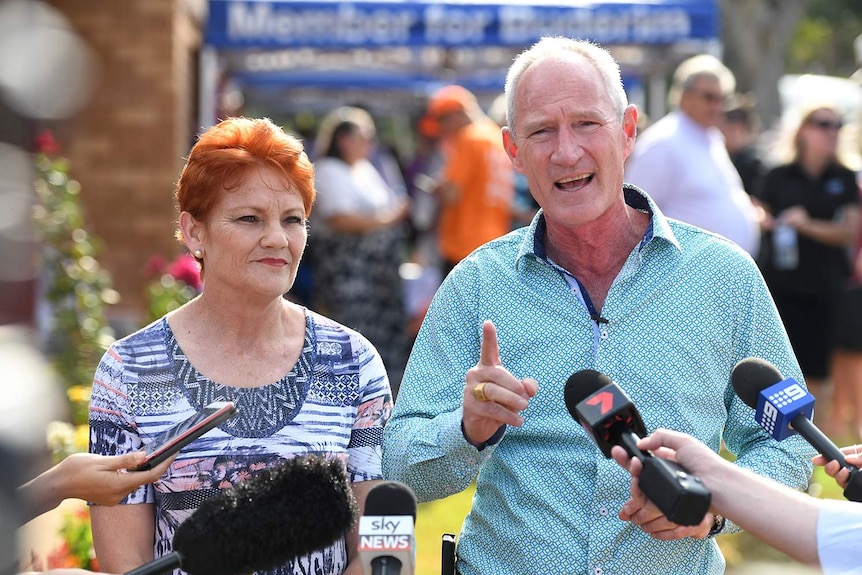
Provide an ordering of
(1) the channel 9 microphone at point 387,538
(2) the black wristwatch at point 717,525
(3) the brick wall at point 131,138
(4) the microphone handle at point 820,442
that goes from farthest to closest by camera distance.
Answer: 1. (3) the brick wall at point 131,138
2. (2) the black wristwatch at point 717,525
3. (4) the microphone handle at point 820,442
4. (1) the channel 9 microphone at point 387,538

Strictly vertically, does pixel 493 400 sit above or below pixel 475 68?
above

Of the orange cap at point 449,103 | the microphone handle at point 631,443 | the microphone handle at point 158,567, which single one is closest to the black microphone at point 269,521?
the microphone handle at point 158,567

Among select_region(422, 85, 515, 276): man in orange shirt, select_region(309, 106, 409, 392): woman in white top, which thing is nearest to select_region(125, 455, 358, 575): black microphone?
select_region(422, 85, 515, 276): man in orange shirt

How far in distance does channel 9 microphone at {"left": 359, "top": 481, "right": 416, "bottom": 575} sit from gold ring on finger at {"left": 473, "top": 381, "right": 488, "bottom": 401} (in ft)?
2.00

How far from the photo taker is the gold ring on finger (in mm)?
2539

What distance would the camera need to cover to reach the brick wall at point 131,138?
850cm

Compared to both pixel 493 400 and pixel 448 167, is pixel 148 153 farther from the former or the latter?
pixel 493 400

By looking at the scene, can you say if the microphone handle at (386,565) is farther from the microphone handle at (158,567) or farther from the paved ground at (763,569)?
the paved ground at (763,569)

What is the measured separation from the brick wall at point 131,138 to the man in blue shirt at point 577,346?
5.82 meters

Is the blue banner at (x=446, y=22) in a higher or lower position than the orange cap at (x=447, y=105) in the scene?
higher

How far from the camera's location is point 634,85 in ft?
50.0

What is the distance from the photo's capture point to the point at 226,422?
2971 millimetres

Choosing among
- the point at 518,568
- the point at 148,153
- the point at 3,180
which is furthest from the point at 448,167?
the point at 3,180

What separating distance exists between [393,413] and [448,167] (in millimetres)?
6326
